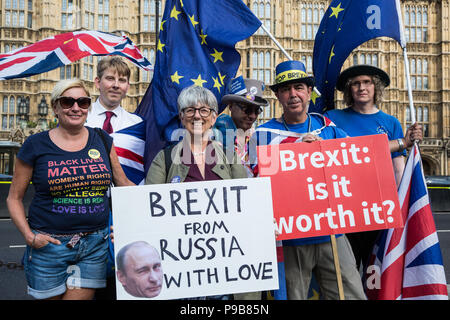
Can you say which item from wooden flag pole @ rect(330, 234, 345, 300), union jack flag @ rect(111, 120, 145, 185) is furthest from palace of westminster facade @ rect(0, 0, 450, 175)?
wooden flag pole @ rect(330, 234, 345, 300)

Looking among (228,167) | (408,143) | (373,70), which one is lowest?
(228,167)

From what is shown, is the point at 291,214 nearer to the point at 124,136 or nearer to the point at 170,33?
the point at 124,136

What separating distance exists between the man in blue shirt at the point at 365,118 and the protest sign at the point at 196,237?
3.87 ft

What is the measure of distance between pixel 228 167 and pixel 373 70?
1563mm

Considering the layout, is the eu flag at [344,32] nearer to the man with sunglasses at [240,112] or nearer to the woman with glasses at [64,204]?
the man with sunglasses at [240,112]

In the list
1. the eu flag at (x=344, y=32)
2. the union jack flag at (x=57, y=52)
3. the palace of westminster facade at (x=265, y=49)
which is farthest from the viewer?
the palace of westminster facade at (x=265, y=49)

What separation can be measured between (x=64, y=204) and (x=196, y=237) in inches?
29.3

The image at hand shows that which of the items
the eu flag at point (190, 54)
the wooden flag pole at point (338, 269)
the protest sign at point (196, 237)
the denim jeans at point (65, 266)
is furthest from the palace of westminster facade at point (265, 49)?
the wooden flag pole at point (338, 269)

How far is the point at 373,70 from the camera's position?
10.6 ft

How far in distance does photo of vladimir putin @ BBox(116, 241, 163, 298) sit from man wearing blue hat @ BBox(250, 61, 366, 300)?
0.87 metres

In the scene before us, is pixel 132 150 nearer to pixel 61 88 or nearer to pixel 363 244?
pixel 61 88

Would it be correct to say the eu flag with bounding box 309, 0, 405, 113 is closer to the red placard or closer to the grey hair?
the red placard

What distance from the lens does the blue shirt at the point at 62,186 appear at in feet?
7.25
